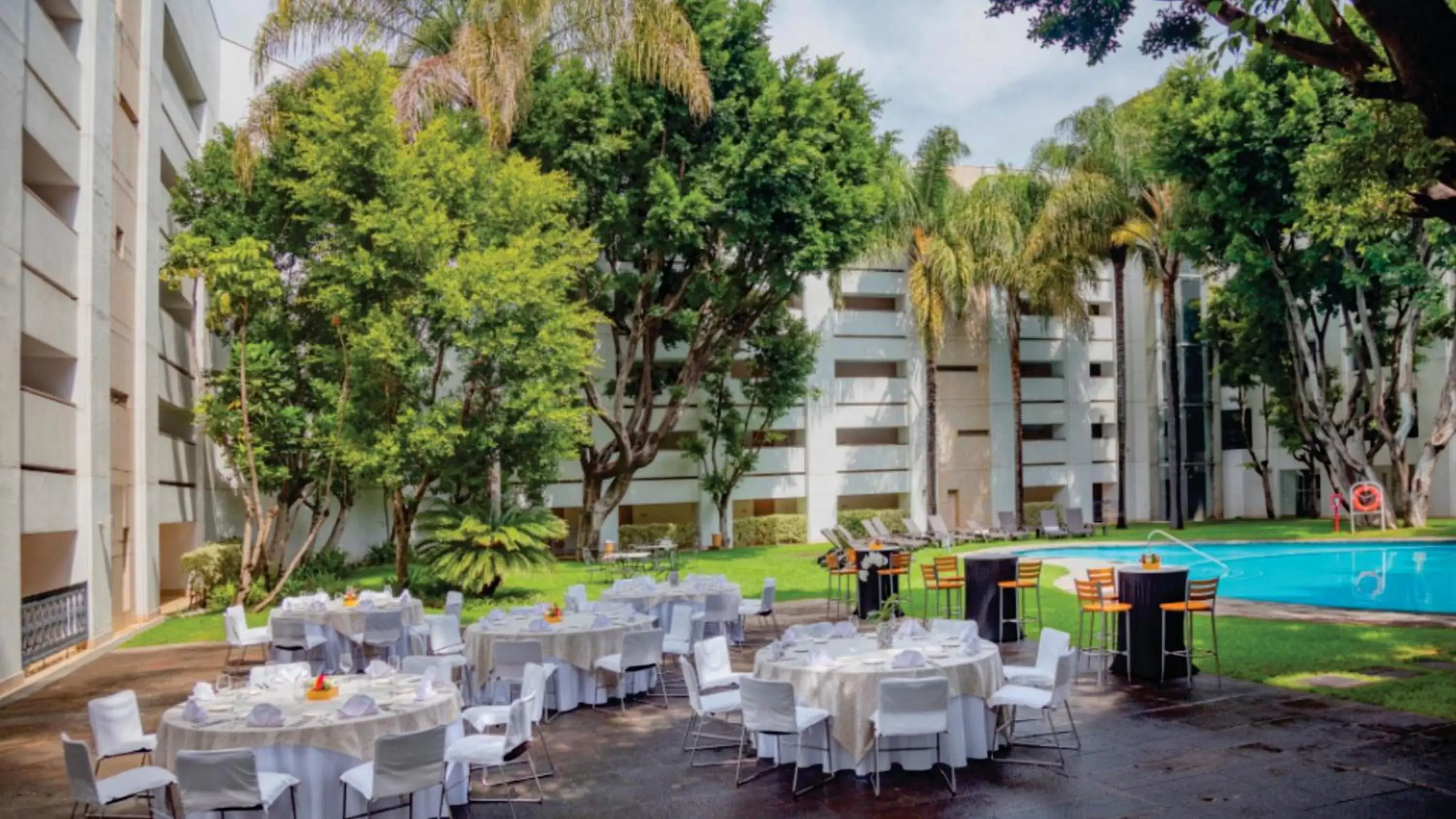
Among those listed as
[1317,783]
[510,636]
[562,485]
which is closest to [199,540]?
[562,485]

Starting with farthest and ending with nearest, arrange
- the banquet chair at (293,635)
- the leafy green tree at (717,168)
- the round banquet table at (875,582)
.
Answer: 1. the leafy green tree at (717,168)
2. the round banquet table at (875,582)
3. the banquet chair at (293,635)

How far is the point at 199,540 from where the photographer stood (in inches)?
1009

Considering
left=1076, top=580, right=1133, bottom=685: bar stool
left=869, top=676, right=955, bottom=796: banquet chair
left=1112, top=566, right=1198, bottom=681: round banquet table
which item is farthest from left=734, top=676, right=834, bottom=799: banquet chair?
left=1112, top=566, right=1198, bottom=681: round banquet table

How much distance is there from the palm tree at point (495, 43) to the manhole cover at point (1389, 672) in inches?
623

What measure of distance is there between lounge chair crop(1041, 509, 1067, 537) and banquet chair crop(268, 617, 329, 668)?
2650cm

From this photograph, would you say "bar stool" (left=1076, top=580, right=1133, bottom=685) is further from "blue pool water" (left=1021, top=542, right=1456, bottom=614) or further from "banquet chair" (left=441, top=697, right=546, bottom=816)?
"banquet chair" (left=441, top=697, right=546, bottom=816)

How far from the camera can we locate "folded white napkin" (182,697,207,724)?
762cm

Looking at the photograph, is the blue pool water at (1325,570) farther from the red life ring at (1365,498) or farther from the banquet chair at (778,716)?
the banquet chair at (778,716)

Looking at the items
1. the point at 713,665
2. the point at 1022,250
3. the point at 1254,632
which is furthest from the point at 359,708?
the point at 1022,250

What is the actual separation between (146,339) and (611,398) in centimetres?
1630

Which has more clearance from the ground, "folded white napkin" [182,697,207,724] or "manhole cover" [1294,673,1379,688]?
"folded white napkin" [182,697,207,724]
